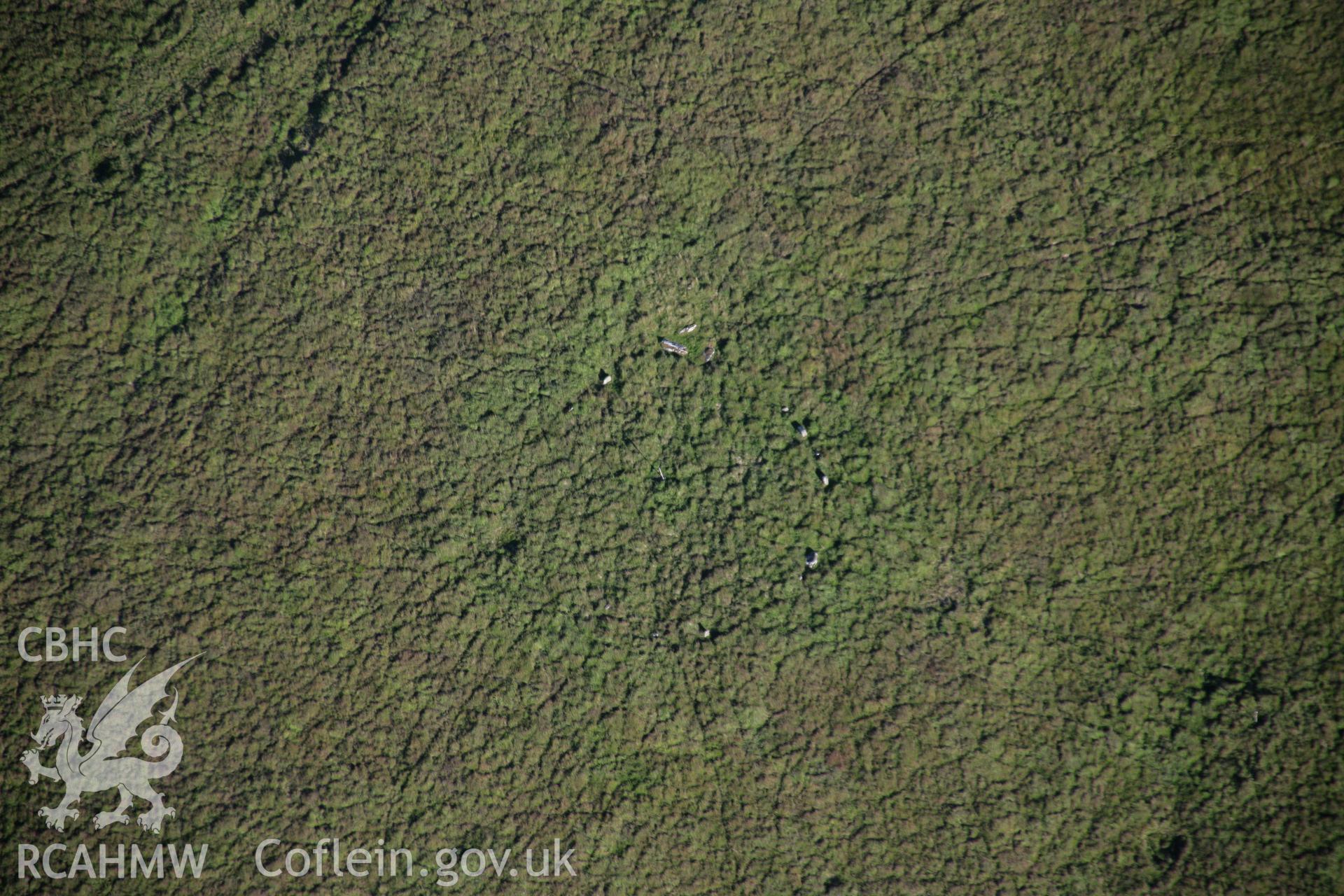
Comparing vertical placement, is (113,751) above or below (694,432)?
below

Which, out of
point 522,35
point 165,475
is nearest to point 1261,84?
point 522,35

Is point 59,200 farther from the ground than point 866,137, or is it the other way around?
point 59,200

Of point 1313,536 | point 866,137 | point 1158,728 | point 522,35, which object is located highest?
point 522,35

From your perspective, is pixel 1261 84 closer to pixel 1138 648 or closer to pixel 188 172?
pixel 1138 648
